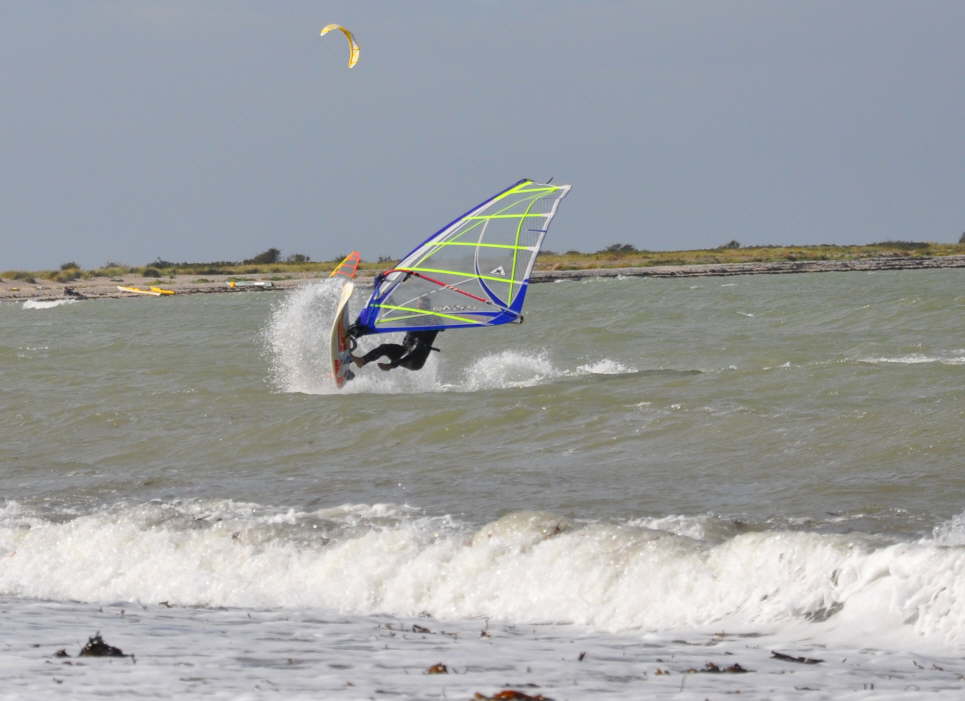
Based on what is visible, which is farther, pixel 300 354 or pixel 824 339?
pixel 824 339

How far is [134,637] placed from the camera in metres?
5.28

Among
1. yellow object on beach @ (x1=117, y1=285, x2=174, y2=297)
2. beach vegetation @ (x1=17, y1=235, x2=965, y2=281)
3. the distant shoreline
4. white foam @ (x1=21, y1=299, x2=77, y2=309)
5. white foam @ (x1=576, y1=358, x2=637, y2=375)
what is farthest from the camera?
beach vegetation @ (x1=17, y1=235, x2=965, y2=281)

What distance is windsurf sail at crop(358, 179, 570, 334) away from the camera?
43.9 feet

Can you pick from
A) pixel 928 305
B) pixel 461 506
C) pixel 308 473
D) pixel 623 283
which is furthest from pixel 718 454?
pixel 623 283

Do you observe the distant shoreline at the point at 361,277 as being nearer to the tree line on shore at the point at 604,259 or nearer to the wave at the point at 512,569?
the tree line on shore at the point at 604,259

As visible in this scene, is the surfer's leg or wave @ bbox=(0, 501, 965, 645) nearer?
wave @ bbox=(0, 501, 965, 645)

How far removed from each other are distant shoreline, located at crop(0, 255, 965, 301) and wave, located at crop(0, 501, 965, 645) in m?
32.4

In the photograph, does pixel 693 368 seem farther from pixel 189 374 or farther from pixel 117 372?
pixel 117 372

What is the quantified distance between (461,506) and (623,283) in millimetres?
31542

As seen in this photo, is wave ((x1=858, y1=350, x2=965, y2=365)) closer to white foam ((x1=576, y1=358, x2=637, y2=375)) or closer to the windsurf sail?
white foam ((x1=576, y1=358, x2=637, y2=375))

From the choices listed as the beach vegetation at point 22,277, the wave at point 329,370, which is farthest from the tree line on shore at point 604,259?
the wave at point 329,370

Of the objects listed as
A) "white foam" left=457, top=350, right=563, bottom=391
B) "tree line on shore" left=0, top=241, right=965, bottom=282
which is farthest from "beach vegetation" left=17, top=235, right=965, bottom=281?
"white foam" left=457, top=350, right=563, bottom=391

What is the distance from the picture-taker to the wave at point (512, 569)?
555 cm

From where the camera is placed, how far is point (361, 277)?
138ft
